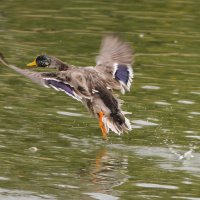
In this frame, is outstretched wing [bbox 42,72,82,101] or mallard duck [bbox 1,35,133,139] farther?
mallard duck [bbox 1,35,133,139]

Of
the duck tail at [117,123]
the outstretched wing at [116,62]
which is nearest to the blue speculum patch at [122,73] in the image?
the outstretched wing at [116,62]

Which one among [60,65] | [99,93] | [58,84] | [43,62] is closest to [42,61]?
[43,62]

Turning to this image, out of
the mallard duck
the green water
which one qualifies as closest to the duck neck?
the mallard duck

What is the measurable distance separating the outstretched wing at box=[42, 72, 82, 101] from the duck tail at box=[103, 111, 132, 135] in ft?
1.98

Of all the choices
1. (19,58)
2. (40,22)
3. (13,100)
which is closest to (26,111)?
(13,100)

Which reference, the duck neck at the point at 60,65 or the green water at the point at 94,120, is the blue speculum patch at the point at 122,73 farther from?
the green water at the point at 94,120

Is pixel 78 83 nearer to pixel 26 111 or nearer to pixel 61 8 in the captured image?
pixel 26 111

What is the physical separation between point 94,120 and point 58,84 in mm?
2069

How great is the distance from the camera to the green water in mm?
11477

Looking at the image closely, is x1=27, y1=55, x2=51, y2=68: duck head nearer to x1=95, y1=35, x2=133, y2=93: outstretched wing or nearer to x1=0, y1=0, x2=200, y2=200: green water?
x1=95, y1=35, x2=133, y2=93: outstretched wing

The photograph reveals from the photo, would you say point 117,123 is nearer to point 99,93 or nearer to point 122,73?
point 99,93

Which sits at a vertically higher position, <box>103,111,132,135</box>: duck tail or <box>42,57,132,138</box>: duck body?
<box>42,57,132,138</box>: duck body

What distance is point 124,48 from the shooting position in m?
13.9

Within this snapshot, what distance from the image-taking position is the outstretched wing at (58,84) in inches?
487
